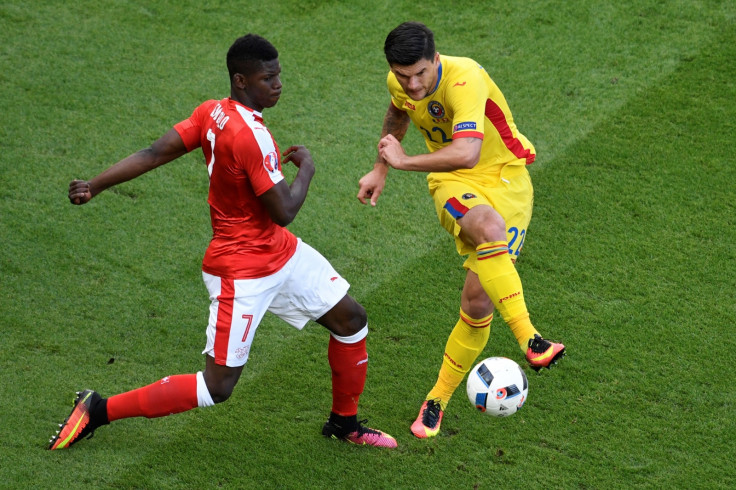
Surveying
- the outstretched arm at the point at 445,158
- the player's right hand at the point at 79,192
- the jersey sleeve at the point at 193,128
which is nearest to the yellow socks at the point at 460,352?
the outstretched arm at the point at 445,158

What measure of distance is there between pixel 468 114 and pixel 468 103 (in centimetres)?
7

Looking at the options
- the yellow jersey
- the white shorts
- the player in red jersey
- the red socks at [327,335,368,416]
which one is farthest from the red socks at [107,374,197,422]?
the yellow jersey

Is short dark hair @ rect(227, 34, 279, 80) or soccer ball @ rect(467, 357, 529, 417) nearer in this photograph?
short dark hair @ rect(227, 34, 279, 80)

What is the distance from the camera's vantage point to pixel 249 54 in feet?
14.1

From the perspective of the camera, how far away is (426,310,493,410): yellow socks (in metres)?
5.12

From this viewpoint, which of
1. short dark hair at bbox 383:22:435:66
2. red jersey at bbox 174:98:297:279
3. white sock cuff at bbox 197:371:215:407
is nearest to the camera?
red jersey at bbox 174:98:297:279

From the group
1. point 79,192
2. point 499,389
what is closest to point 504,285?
point 499,389

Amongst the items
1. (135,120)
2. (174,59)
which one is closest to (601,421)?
(135,120)

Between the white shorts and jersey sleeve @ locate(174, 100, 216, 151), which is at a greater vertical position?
jersey sleeve @ locate(174, 100, 216, 151)

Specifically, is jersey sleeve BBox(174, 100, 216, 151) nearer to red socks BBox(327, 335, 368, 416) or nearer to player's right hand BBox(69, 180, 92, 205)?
player's right hand BBox(69, 180, 92, 205)

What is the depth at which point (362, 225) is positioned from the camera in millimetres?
6805

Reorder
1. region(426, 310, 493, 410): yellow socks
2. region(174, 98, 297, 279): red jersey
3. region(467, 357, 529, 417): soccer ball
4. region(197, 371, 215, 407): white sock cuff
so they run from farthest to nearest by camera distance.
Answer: region(426, 310, 493, 410): yellow socks
region(467, 357, 529, 417): soccer ball
region(197, 371, 215, 407): white sock cuff
region(174, 98, 297, 279): red jersey

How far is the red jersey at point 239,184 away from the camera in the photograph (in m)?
4.30

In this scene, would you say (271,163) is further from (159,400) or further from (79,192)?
(159,400)
